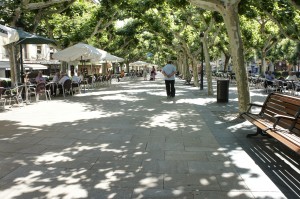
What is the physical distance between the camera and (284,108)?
6078 mm

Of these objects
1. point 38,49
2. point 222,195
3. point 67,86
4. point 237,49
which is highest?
point 38,49

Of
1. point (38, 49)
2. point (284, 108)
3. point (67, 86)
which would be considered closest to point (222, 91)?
point (284, 108)

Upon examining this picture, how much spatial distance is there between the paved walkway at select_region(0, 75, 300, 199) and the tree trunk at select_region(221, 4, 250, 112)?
728 millimetres

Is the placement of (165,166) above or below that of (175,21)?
below

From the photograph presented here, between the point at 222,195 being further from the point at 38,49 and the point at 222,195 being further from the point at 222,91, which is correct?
the point at 38,49

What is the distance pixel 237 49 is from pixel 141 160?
4.66m

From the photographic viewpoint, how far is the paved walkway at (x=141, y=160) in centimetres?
405

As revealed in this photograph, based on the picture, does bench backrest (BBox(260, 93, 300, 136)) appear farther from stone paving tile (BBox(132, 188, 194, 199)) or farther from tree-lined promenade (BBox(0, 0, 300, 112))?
stone paving tile (BBox(132, 188, 194, 199))

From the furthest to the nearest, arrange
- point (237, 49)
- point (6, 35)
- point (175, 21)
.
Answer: point (175, 21) → point (237, 49) → point (6, 35)

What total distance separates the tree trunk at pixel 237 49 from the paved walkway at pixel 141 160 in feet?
2.39

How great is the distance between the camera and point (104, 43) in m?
32.4

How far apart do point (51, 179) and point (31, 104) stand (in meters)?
8.54

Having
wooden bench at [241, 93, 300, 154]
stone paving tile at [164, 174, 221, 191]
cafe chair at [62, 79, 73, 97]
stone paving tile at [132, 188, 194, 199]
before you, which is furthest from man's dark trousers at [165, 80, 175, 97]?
stone paving tile at [132, 188, 194, 199]

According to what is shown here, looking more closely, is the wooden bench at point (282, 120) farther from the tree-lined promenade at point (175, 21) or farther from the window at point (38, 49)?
the window at point (38, 49)
